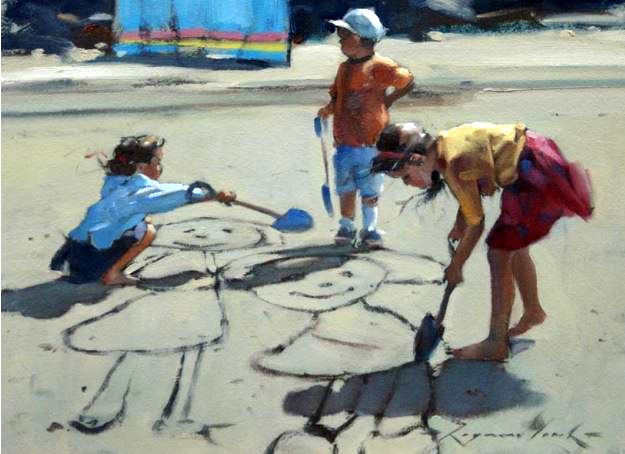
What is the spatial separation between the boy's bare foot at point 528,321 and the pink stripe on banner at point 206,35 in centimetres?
121

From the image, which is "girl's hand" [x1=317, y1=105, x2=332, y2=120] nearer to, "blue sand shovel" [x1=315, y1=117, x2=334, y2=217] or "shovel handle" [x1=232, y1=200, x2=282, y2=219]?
"blue sand shovel" [x1=315, y1=117, x2=334, y2=217]

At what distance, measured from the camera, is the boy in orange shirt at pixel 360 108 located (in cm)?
285

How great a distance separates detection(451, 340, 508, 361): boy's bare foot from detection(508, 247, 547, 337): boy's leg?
64mm

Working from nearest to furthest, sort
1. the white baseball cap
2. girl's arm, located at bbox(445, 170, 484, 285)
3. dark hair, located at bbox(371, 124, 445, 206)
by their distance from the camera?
girl's arm, located at bbox(445, 170, 484, 285) < dark hair, located at bbox(371, 124, 445, 206) < the white baseball cap

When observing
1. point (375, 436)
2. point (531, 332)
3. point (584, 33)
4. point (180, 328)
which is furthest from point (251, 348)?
point (584, 33)

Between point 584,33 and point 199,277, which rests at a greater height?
point 584,33

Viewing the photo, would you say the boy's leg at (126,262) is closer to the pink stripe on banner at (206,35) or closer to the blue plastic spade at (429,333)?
the pink stripe on banner at (206,35)

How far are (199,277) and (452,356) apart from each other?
0.87m

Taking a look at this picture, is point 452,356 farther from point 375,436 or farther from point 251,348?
point 251,348

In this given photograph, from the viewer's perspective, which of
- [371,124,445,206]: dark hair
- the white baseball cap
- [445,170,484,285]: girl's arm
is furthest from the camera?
the white baseball cap

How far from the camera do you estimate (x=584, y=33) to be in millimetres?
2912

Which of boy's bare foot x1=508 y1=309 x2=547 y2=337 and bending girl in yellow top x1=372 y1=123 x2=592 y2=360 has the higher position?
bending girl in yellow top x1=372 y1=123 x2=592 y2=360

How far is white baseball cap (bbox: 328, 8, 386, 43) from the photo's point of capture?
2.82 meters

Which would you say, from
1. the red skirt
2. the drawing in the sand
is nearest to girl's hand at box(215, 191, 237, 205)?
the drawing in the sand
